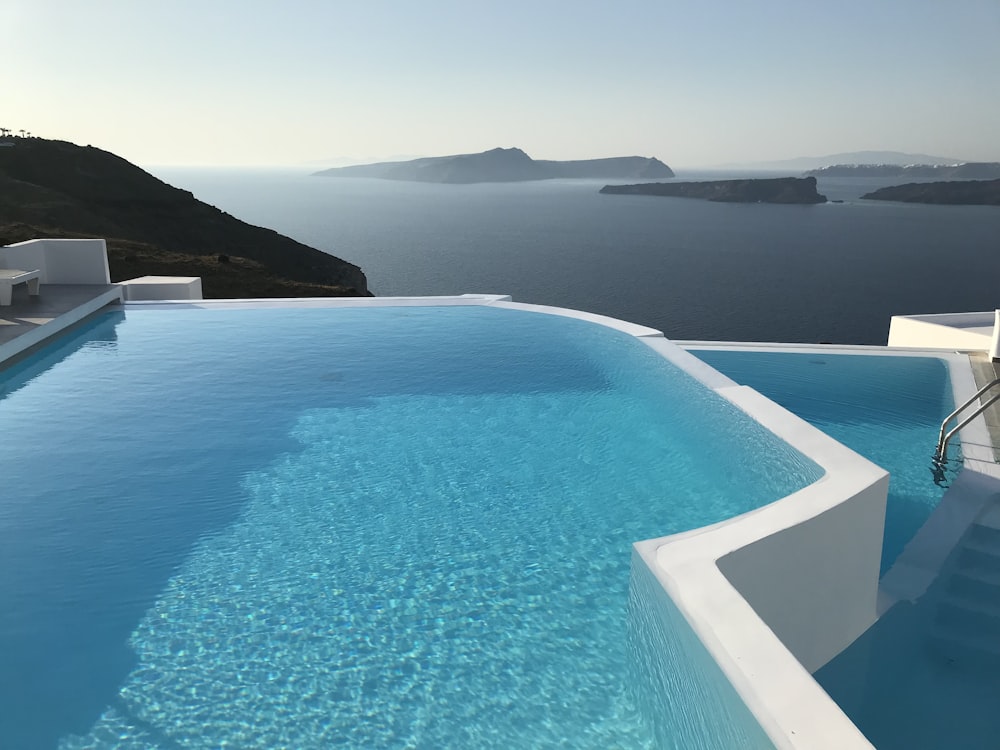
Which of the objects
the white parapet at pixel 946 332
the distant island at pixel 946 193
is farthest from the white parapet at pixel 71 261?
the distant island at pixel 946 193

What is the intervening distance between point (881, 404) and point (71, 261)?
9114 mm

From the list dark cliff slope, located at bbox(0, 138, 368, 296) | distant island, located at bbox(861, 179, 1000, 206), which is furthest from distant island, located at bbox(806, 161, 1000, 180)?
dark cliff slope, located at bbox(0, 138, 368, 296)

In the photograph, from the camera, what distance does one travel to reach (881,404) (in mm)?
6391

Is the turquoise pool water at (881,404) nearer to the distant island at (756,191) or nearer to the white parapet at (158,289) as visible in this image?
the white parapet at (158,289)

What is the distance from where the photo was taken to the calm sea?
163ft

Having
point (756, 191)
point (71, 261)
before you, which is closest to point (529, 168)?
point (756, 191)

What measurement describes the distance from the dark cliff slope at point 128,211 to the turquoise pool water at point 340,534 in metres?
35.9

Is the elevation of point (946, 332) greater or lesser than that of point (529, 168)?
lesser

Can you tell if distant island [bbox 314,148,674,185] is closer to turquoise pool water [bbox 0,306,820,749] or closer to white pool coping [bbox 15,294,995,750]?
turquoise pool water [bbox 0,306,820,749]

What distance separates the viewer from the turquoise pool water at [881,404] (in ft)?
15.3

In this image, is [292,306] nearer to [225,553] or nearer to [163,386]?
[163,386]

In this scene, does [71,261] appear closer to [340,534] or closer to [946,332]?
[340,534]

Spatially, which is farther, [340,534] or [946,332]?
[946,332]

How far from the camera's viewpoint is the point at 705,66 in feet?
135
